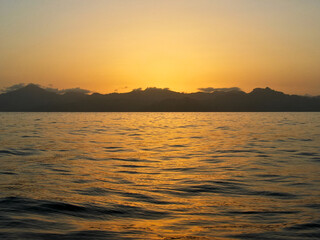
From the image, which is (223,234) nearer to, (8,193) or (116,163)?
(8,193)

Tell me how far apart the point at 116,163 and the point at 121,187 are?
252 inches

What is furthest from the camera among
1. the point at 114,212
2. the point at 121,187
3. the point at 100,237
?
the point at 121,187

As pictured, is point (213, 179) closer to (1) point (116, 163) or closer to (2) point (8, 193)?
(1) point (116, 163)

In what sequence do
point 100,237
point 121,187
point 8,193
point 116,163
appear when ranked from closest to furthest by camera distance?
point 100,237, point 8,193, point 121,187, point 116,163

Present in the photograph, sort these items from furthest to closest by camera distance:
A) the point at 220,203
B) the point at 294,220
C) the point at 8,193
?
the point at 8,193 < the point at 220,203 < the point at 294,220

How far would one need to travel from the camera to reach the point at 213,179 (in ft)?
48.4

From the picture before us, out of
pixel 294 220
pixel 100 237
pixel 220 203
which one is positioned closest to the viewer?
pixel 100 237

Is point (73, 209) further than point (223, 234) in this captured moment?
Yes

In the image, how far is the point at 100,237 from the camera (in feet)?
25.3

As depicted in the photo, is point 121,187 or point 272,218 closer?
point 272,218

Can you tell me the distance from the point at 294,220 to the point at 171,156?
13879 millimetres

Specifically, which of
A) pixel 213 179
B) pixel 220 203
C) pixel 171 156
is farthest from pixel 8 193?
pixel 171 156

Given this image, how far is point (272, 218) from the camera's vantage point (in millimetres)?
9141

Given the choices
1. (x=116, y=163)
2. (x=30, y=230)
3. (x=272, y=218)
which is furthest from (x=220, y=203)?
(x=116, y=163)
